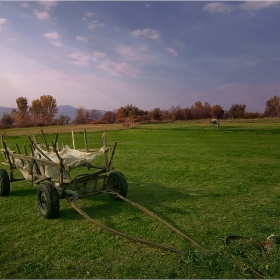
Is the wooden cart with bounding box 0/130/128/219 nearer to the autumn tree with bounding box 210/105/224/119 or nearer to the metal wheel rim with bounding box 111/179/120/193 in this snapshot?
the metal wheel rim with bounding box 111/179/120/193

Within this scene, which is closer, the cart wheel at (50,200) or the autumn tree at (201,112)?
the cart wheel at (50,200)

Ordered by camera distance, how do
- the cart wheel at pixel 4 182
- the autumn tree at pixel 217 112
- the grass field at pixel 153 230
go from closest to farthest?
the grass field at pixel 153 230 < the cart wheel at pixel 4 182 < the autumn tree at pixel 217 112

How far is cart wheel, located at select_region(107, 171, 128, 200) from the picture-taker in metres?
7.46

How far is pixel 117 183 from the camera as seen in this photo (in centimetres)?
762

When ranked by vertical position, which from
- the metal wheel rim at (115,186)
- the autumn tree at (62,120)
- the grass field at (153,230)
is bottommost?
the grass field at (153,230)

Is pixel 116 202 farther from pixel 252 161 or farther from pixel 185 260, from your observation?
pixel 252 161

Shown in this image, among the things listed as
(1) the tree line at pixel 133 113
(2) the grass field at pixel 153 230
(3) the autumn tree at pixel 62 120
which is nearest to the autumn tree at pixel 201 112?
(1) the tree line at pixel 133 113

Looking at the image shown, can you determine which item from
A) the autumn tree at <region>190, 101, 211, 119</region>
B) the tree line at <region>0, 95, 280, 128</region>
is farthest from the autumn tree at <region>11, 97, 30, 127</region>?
the autumn tree at <region>190, 101, 211, 119</region>

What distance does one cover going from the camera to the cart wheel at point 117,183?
7.46 m

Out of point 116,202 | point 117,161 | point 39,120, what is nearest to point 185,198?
point 116,202

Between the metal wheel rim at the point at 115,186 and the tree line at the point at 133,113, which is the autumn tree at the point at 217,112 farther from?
the metal wheel rim at the point at 115,186

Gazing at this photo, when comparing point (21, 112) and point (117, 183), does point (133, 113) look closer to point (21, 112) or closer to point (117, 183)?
point (21, 112)

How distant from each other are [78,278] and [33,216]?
324 centimetres

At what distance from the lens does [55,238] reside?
559 cm
